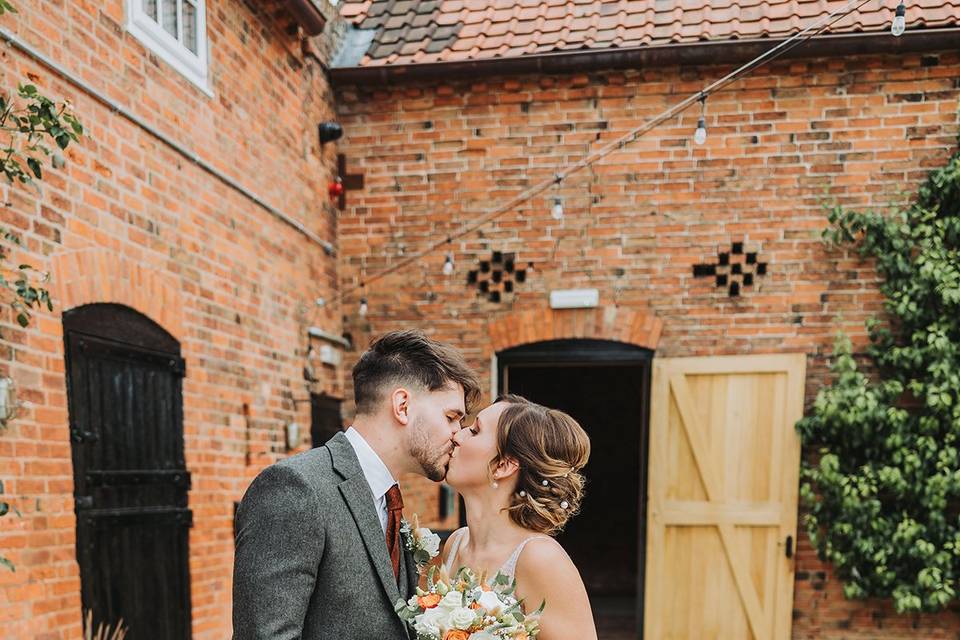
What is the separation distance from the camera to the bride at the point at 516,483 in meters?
2.53

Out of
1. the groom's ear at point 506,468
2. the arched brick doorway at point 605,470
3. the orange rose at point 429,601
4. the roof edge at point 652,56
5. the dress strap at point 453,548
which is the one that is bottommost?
the arched brick doorway at point 605,470

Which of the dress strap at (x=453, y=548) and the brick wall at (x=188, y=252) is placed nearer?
the dress strap at (x=453, y=548)

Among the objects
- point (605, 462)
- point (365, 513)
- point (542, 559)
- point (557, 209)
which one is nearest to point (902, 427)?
point (557, 209)

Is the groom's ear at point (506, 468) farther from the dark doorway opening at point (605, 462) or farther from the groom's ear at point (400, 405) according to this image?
the dark doorway opening at point (605, 462)

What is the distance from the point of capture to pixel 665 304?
5910 mm

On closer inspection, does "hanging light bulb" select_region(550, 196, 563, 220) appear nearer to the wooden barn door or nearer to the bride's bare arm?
the wooden barn door

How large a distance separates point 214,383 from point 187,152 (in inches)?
55.6

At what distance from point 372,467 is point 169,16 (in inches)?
136

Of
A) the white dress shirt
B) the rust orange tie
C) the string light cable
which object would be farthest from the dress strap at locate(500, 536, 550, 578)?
the string light cable

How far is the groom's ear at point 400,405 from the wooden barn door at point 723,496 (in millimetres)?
4231

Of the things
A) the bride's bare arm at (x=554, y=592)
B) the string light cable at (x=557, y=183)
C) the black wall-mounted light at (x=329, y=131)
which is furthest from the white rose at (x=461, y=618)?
the black wall-mounted light at (x=329, y=131)

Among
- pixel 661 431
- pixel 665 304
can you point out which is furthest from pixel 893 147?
pixel 661 431

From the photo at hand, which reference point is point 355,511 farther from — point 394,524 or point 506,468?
point 506,468

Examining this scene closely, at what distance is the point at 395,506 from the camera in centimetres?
204
